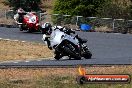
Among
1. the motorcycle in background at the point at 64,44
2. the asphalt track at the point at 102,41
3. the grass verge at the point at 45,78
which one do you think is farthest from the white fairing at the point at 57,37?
the grass verge at the point at 45,78

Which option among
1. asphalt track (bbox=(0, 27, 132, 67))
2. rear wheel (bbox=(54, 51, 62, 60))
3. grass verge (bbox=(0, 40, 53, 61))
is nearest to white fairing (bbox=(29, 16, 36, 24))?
asphalt track (bbox=(0, 27, 132, 67))

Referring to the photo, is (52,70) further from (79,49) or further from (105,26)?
(105,26)

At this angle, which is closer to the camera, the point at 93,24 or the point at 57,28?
the point at 57,28

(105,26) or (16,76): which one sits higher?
(16,76)

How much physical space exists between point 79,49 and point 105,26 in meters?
20.8

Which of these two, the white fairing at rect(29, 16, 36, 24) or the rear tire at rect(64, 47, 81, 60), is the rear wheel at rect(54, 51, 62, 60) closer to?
the rear tire at rect(64, 47, 81, 60)

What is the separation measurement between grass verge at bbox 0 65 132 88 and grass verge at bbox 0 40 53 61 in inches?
234

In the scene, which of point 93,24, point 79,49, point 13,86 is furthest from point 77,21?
point 13,86

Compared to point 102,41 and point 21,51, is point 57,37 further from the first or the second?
point 102,41

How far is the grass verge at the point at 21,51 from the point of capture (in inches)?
898

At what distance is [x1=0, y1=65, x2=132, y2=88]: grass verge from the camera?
12.2 metres

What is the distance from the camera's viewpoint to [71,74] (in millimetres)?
14883

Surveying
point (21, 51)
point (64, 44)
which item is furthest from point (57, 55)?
point (21, 51)

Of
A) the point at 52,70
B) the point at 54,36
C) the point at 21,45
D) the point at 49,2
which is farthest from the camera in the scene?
the point at 49,2
